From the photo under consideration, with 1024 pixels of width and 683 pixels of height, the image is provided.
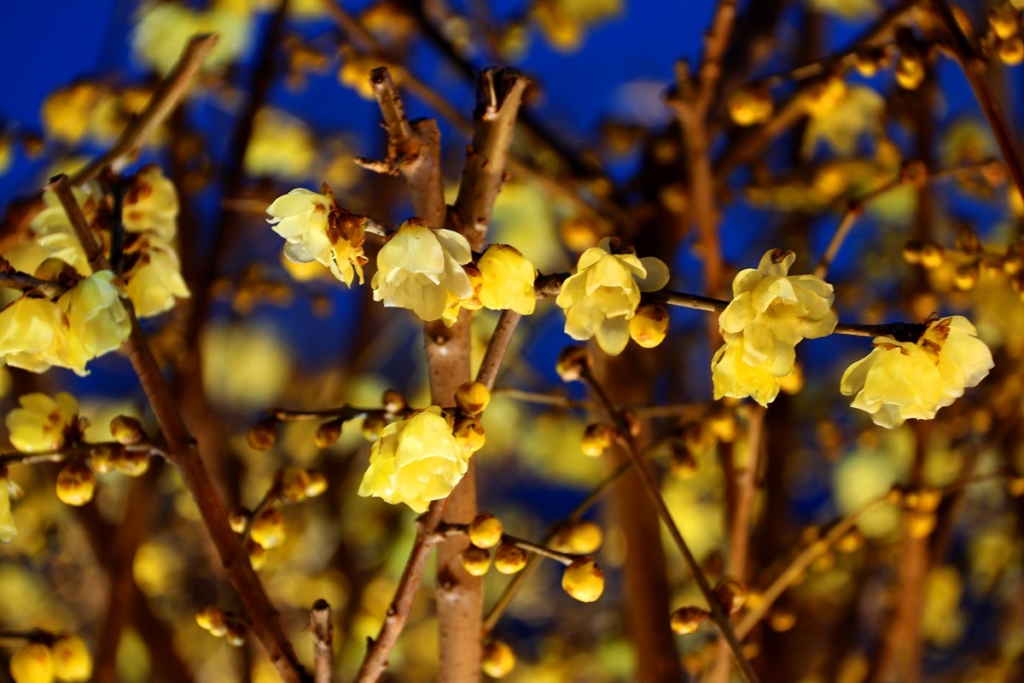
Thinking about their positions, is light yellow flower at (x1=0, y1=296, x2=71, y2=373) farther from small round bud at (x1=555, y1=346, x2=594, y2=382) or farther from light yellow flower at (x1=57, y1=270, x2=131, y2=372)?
small round bud at (x1=555, y1=346, x2=594, y2=382)

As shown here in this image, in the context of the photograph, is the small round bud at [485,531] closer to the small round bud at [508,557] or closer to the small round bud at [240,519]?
the small round bud at [508,557]

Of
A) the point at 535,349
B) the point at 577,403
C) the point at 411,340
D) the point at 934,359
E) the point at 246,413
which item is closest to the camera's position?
the point at 934,359

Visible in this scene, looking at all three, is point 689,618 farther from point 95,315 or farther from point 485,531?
point 95,315

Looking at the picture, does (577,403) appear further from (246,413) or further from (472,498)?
(246,413)

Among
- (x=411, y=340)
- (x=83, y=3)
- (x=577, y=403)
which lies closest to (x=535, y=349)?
(x=411, y=340)

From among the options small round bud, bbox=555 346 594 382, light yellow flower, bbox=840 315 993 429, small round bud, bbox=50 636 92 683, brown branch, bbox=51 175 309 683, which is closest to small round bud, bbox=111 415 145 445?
brown branch, bbox=51 175 309 683

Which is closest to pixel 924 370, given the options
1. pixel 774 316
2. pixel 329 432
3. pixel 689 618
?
pixel 774 316
